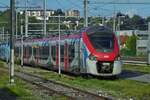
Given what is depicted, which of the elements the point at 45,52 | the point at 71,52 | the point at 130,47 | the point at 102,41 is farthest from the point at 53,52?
the point at 130,47

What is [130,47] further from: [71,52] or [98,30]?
[98,30]

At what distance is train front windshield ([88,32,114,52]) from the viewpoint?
108ft

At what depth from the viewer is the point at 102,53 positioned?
1280 inches

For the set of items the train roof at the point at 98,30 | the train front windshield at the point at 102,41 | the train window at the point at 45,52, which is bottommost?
the train window at the point at 45,52

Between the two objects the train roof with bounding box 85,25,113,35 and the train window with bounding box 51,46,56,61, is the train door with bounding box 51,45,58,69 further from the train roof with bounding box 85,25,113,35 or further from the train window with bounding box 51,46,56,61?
the train roof with bounding box 85,25,113,35

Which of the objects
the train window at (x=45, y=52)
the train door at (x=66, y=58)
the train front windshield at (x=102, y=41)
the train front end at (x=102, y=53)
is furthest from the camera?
the train window at (x=45, y=52)

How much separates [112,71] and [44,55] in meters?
18.0

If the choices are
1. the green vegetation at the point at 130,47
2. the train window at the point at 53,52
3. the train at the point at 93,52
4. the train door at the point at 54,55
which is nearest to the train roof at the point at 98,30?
the train at the point at 93,52

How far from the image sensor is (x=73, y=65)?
36.3m

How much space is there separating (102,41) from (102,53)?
3.24 ft

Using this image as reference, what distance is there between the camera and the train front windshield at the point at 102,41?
3278cm

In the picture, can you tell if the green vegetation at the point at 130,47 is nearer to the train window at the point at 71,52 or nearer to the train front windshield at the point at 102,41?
the train window at the point at 71,52

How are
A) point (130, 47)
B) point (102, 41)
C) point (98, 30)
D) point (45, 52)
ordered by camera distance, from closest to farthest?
point (102, 41)
point (98, 30)
point (45, 52)
point (130, 47)

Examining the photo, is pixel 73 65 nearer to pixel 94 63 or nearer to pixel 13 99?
pixel 94 63
